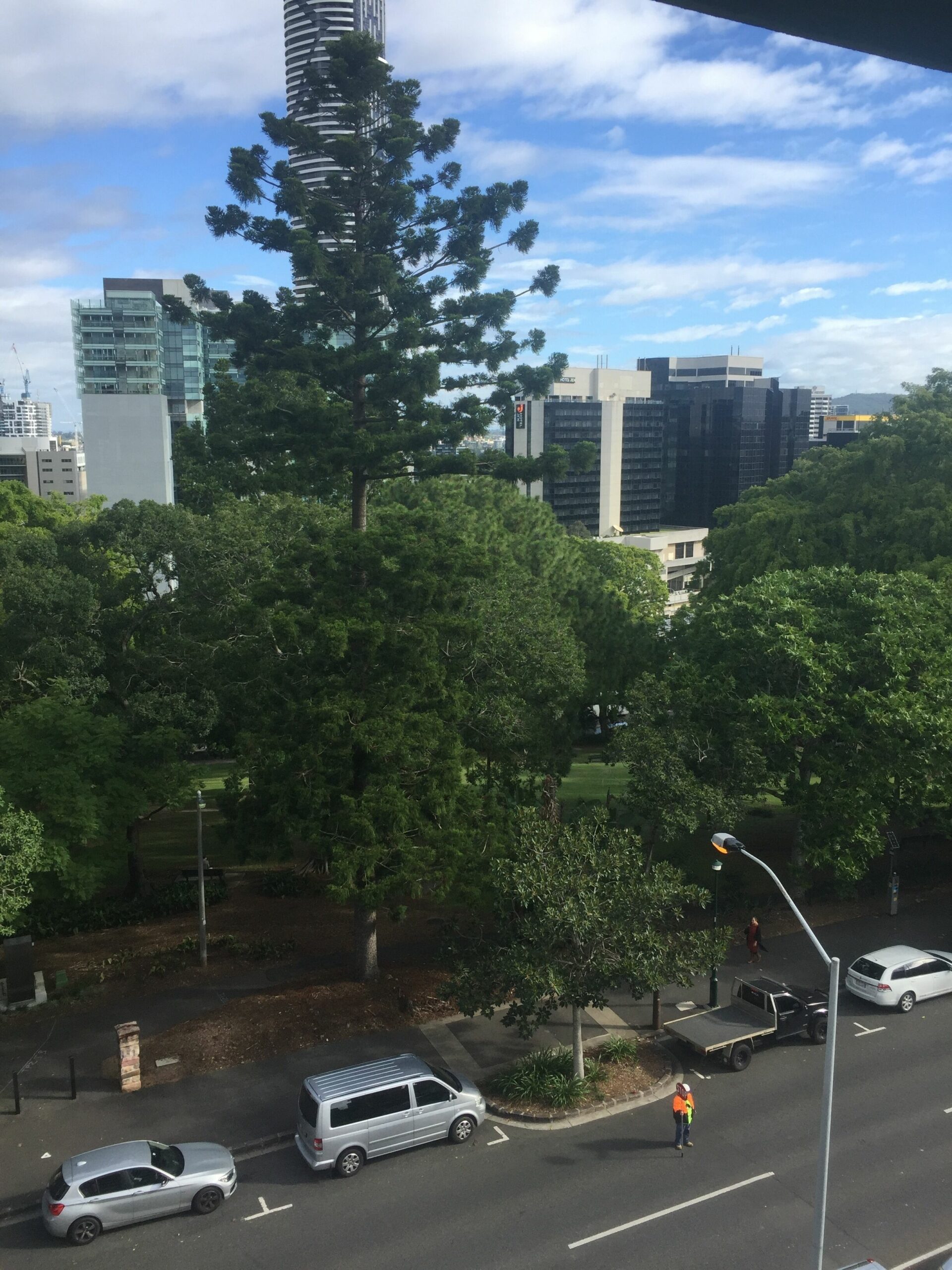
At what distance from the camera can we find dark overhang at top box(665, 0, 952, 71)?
294 centimetres

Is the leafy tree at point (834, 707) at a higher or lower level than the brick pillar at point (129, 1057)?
higher

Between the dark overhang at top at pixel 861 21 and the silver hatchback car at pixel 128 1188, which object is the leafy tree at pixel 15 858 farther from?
the dark overhang at top at pixel 861 21

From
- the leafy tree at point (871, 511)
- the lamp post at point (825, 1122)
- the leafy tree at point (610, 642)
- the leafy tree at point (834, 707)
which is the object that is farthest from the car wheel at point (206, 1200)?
the leafy tree at point (871, 511)

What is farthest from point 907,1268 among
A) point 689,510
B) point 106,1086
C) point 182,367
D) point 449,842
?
point 689,510

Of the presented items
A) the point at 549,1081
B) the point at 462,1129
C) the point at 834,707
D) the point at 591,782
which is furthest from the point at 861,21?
the point at 591,782

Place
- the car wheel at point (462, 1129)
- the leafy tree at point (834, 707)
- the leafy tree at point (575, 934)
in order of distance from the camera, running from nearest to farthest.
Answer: the car wheel at point (462, 1129), the leafy tree at point (575, 934), the leafy tree at point (834, 707)

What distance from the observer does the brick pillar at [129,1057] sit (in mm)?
17375

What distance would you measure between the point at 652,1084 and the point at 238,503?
20301 mm

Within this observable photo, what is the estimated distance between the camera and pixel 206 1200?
564 inches

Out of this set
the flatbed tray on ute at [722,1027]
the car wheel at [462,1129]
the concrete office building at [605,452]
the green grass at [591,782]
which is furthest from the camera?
the concrete office building at [605,452]

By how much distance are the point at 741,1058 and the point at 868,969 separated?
4.34 m

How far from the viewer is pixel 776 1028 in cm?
1878

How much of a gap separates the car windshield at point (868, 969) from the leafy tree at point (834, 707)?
6.04 ft

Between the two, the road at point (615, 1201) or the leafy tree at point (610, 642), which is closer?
the road at point (615, 1201)
